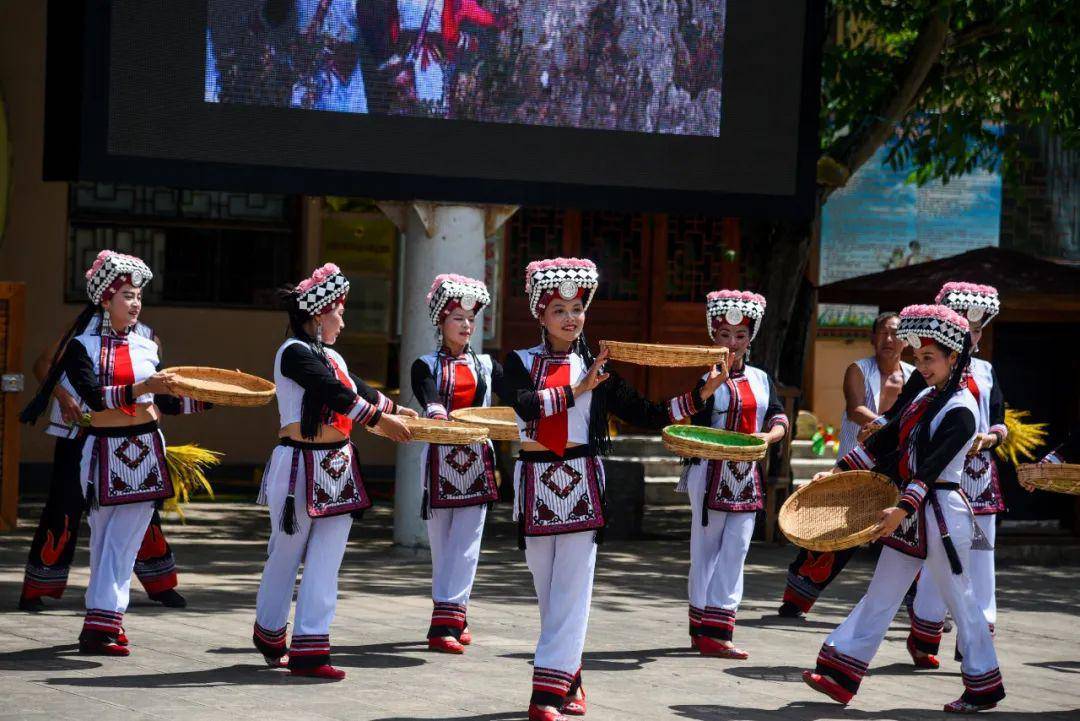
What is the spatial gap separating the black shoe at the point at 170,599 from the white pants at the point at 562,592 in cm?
317

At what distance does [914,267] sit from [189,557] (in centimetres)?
616

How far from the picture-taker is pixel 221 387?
25.6 ft

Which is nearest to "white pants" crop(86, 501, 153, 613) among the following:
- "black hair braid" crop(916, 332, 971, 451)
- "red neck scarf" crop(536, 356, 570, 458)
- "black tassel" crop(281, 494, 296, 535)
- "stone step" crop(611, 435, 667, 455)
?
"black tassel" crop(281, 494, 296, 535)

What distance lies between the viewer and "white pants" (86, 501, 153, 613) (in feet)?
25.9

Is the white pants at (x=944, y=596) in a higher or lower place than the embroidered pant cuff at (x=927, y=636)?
higher

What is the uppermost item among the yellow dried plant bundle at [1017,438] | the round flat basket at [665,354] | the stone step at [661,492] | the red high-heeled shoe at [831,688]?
the round flat basket at [665,354]

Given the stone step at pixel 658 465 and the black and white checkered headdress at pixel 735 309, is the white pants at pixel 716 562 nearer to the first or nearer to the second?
the black and white checkered headdress at pixel 735 309

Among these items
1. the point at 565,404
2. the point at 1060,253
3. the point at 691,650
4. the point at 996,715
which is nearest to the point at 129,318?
the point at 565,404

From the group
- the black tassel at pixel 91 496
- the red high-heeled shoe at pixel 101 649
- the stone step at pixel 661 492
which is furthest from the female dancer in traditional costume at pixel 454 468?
the stone step at pixel 661 492

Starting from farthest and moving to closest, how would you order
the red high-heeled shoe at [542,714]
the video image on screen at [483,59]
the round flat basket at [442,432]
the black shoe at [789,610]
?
the video image on screen at [483,59]
the black shoe at [789,610]
the round flat basket at [442,432]
the red high-heeled shoe at [542,714]

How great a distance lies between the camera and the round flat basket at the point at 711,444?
24.4ft

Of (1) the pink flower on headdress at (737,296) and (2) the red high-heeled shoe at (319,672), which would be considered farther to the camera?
(1) the pink flower on headdress at (737,296)

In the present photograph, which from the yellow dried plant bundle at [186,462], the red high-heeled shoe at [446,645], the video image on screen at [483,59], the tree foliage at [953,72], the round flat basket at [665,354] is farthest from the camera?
the tree foliage at [953,72]

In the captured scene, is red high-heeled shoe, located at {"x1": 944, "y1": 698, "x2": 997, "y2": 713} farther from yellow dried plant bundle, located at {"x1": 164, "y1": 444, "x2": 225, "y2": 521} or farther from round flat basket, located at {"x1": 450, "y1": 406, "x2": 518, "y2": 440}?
yellow dried plant bundle, located at {"x1": 164, "y1": 444, "x2": 225, "y2": 521}
